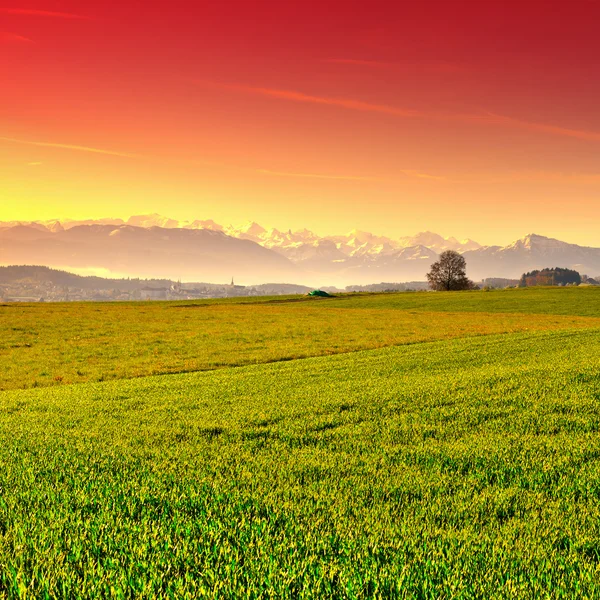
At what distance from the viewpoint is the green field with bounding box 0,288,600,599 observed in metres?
4.19

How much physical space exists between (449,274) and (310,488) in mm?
150745

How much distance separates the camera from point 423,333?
1526 inches

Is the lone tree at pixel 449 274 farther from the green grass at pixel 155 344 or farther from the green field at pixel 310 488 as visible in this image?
the green field at pixel 310 488

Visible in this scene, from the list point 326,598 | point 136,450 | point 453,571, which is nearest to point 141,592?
point 326,598

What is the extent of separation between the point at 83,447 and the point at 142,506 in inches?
124

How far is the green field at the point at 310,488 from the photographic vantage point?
4.19 m

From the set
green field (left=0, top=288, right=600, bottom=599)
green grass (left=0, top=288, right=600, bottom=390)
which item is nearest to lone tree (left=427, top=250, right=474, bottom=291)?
green grass (left=0, top=288, right=600, bottom=390)

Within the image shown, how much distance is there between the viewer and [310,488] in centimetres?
627

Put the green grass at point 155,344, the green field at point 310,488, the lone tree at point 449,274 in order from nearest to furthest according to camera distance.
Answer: the green field at point 310,488, the green grass at point 155,344, the lone tree at point 449,274

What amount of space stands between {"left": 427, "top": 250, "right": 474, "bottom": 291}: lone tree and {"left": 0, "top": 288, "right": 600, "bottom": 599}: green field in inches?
5423

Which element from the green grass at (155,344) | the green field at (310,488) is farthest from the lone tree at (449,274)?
the green field at (310,488)

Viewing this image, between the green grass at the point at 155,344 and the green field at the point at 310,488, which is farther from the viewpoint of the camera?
the green grass at the point at 155,344

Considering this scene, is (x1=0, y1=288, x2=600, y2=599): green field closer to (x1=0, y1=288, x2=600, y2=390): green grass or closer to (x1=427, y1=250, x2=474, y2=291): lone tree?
(x1=0, y1=288, x2=600, y2=390): green grass

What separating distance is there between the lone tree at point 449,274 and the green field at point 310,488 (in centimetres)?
13775
